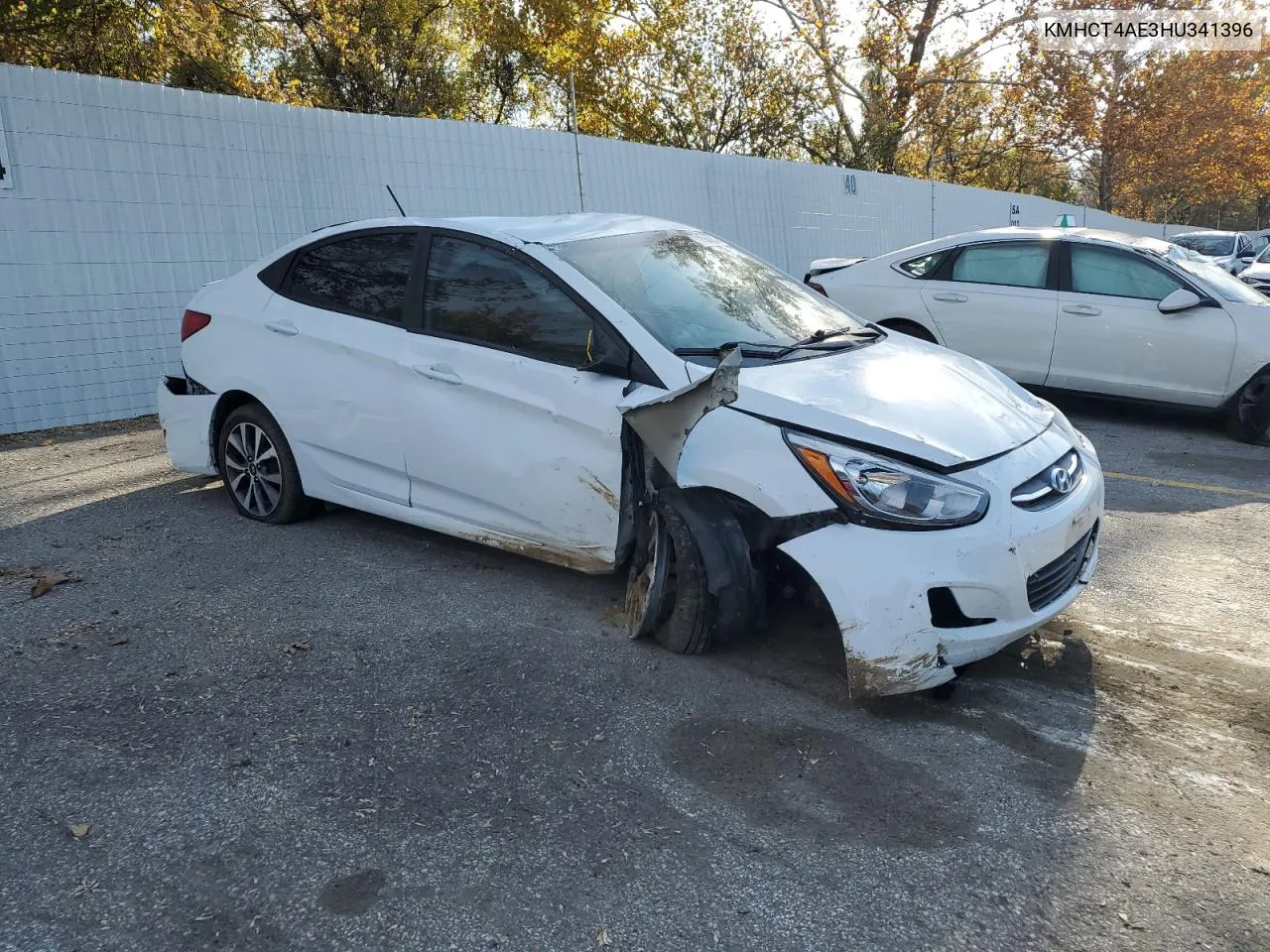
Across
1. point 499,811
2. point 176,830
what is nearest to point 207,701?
point 176,830

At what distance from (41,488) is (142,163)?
11.2 ft

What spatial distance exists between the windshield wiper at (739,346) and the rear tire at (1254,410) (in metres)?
5.15

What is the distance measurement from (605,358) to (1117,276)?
18.6 feet

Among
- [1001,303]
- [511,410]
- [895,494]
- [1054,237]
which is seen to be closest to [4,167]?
[511,410]

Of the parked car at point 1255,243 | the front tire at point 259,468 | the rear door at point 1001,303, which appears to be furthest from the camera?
the parked car at point 1255,243

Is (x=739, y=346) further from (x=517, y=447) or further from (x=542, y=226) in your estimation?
(x=542, y=226)

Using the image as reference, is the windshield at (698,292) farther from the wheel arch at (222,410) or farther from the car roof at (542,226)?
the wheel arch at (222,410)

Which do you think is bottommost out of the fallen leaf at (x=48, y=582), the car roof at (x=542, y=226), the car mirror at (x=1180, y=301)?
the fallen leaf at (x=48, y=582)

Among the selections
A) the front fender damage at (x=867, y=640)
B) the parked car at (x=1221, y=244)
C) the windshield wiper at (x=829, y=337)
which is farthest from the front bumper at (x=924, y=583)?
the parked car at (x=1221, y=244)

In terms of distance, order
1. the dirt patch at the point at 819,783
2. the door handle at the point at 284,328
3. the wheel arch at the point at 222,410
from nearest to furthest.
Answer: the dirt patch at the point at 819,783 < the door handle at the point at 284,328 < the wheel arch at the point at 222,410

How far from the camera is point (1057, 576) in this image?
3.52 metres

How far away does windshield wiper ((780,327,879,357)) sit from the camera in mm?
4168

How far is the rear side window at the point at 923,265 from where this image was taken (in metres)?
8.66

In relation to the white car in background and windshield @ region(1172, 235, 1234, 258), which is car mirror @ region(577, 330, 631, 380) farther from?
windshield @ region(1172, 235, 1234, 258)
